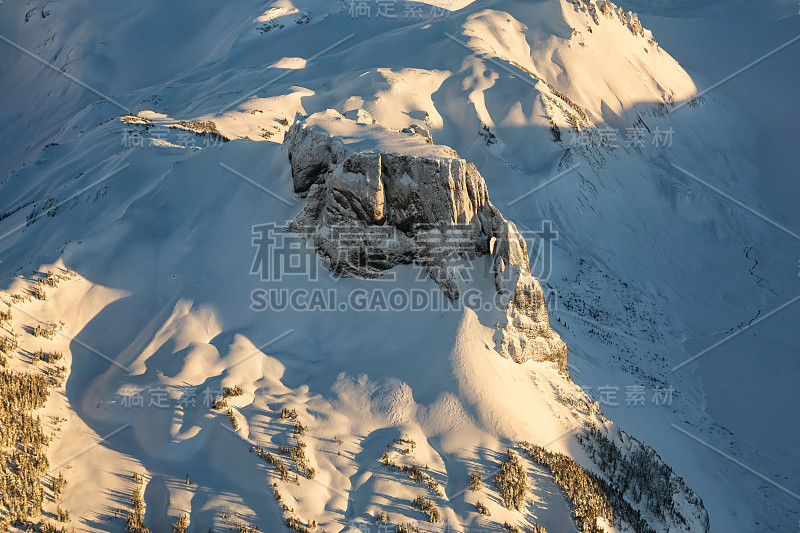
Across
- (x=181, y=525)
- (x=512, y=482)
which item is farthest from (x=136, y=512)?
(x=512, y=482)

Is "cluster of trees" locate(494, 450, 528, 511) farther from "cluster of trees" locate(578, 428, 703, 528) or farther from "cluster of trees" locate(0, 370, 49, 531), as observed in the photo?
"cluster of trees" locate(0, 370, 49, 531)

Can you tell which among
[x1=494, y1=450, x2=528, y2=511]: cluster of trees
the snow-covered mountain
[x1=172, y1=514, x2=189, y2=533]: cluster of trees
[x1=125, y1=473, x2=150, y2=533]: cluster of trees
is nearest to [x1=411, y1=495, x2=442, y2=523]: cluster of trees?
the snow-covered mountain

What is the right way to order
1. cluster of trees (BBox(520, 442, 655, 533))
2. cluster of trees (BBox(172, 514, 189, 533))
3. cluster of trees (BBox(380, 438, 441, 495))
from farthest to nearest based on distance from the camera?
1. cluster of trees (BBox(520, 442, 655, 533))
2. cluster of trees (BBox(380, 438, 441, 495))
3. cluster of trees (BBox(172, 514, 189, 533))

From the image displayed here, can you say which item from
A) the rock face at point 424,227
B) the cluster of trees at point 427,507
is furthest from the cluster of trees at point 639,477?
the cluster of trees at point 427,507

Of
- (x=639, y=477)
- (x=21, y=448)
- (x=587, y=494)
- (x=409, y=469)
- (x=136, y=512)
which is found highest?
(x=21, y=448)

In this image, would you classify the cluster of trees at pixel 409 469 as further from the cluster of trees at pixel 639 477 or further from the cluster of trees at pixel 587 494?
the cluster of trees at pixel 639 477

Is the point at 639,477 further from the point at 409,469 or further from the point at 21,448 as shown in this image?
the point at 21,448

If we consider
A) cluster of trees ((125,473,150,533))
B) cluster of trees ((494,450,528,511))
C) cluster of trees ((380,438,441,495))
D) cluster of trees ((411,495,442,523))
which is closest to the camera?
cluster of trees ((125,473,150,533))
